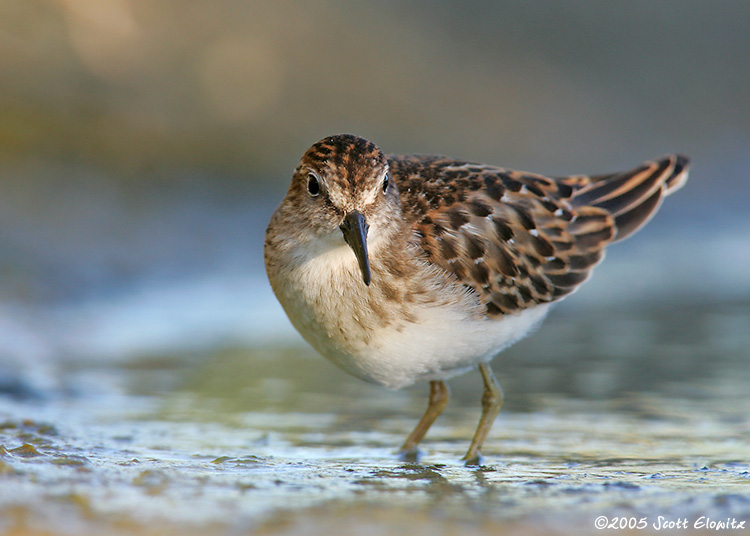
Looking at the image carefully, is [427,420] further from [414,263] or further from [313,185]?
[313,185]

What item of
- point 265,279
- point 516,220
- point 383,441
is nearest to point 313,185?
point 516,220

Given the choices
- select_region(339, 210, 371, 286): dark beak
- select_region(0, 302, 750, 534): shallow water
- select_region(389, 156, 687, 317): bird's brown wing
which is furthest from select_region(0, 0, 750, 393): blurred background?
select_region(339, 210, 371, 286): dark beak

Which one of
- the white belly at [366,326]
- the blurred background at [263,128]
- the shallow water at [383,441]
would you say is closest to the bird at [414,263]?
the white belly at [366,326]

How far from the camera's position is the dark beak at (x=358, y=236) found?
515cm

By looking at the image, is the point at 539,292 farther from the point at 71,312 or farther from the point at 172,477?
the point at 71,312

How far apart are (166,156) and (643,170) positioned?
716 centimetres

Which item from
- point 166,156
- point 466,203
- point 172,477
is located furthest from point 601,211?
point 166,156

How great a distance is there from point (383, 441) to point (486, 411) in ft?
2.42

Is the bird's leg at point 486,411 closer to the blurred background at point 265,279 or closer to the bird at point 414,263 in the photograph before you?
the bird at point 414,263

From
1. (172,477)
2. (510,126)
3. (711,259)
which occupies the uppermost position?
(510,126)

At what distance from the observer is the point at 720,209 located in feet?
50.0

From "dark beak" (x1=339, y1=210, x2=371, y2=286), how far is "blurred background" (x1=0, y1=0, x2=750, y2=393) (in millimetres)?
3332

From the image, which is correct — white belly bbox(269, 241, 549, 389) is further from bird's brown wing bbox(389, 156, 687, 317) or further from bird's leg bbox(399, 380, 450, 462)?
bird's leg bbox(399, 380, 450, 462)

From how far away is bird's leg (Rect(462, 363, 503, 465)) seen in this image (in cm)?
610
